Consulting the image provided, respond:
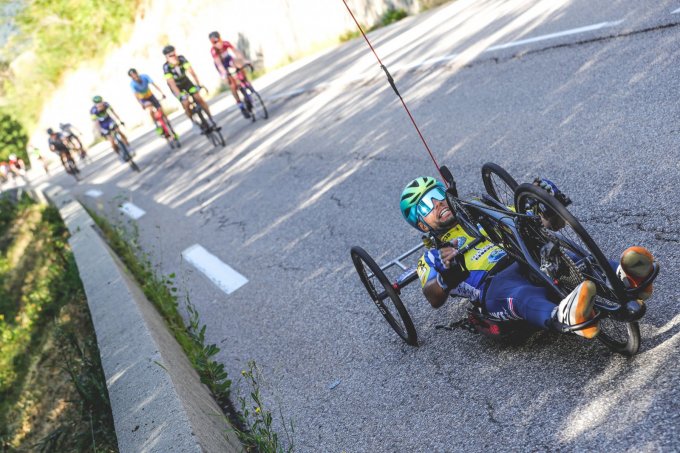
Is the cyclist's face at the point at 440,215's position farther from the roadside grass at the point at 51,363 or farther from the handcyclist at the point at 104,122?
the handcyclist at the point at 104,122

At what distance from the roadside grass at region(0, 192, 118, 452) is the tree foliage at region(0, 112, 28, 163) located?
43.1 meters

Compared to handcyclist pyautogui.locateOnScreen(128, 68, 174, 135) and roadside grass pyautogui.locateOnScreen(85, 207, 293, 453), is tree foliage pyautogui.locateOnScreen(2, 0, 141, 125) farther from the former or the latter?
roadside grass pyautogui.locateOnScreen(85, 207, 293, 453)

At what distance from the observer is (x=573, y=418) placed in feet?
11.2

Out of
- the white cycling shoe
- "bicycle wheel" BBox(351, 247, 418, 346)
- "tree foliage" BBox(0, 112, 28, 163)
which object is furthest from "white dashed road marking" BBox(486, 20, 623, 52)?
"tree foliage" BBox(0, 112, 28, 163)

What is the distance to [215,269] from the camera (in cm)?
800

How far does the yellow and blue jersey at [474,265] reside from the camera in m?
4.18

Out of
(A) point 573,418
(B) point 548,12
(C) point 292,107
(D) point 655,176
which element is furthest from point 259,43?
(A) point 573,418

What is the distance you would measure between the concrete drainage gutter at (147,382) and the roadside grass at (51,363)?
327 millimetres

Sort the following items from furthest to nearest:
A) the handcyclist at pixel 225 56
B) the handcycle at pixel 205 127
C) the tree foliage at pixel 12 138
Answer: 1. the tree foliage at pixel 12 138
2. the handcyclist at pixel 225 56
3. the handcycle at pixel 205 127

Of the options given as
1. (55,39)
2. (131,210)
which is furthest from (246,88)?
(55,39)

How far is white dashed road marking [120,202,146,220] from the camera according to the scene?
1245 centimetres

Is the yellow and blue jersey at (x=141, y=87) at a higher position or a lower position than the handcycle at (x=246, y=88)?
higher

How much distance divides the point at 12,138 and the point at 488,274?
185 ft

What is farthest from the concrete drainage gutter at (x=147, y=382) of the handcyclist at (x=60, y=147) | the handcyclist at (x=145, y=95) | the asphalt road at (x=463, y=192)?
the handcyclist at (x=60, y=147)
